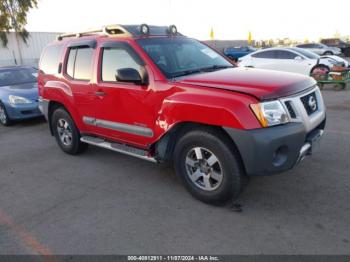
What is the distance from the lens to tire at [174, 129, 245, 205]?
342 cm

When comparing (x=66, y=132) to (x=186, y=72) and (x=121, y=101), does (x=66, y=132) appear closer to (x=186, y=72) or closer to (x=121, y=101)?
(x=121, y=101)

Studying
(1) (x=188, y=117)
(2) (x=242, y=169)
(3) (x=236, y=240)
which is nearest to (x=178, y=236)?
(3) (x=236, y=240)

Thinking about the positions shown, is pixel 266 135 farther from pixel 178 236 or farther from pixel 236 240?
pixel 178 236

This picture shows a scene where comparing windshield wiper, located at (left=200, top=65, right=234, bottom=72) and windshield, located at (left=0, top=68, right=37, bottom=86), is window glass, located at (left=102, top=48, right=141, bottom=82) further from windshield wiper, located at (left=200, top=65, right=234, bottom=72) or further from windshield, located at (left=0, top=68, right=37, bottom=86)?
windshield, located at (left=0, top=68, right=37, bottom=86)

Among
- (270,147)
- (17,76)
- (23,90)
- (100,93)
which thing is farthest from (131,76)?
(17,76)

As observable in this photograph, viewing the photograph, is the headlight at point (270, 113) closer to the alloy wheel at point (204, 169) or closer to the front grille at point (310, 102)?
the front grille at point (310, 102)

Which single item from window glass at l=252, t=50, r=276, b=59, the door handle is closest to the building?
window glass at l=252, t=50, r=276, b=59

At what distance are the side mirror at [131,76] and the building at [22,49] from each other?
2359cm

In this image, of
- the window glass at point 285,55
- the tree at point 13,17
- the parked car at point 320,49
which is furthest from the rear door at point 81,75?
the parked car at point 320,49

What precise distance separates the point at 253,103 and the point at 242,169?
715 mm

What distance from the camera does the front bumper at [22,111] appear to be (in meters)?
8.26

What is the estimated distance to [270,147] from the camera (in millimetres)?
3152

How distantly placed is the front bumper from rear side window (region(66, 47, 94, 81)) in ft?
11.7

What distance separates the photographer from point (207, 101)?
11.1 ft
